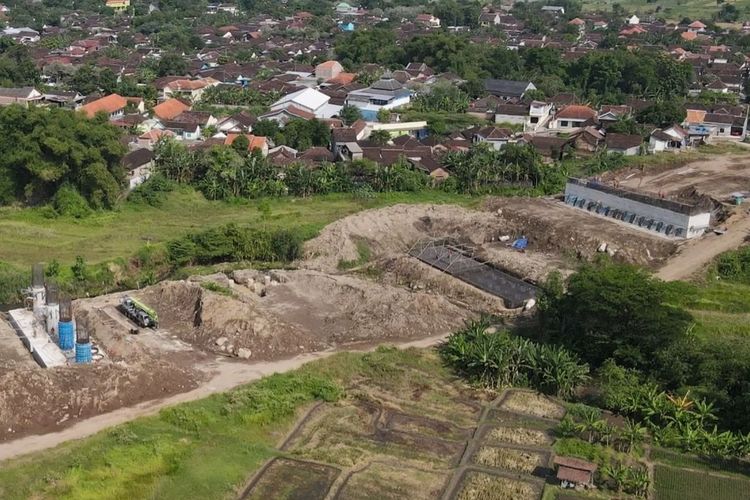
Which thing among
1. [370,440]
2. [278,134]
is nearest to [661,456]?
[370,440]

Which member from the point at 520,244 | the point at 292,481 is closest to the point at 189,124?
the point at 520,244

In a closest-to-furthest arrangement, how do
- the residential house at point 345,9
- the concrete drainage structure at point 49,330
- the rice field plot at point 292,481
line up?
the rice field plot at point 292,481
the concrete drainage structure at point 49,330
the residential house at point 345,9

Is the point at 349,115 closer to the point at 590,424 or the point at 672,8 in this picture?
the point at 590,424

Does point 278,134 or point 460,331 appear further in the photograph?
point 278,134

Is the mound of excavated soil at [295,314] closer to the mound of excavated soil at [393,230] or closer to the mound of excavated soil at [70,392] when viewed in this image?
the mound of excavated soil at [393,230]

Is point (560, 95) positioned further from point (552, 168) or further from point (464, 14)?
point (464, 14)

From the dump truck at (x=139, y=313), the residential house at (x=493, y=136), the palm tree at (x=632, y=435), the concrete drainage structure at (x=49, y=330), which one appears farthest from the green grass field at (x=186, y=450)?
the residential house at (x=493, y=136)
